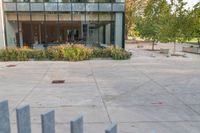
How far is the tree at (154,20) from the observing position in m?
24.7

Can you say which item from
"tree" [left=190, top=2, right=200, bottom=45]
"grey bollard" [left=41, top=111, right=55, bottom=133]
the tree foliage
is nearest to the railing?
the tree foliage

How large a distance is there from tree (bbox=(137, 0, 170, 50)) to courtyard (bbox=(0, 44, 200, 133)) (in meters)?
13.8

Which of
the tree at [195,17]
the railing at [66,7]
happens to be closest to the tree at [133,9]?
the tree at [195,17]

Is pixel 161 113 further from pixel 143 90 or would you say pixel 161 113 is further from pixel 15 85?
pixel 15 85

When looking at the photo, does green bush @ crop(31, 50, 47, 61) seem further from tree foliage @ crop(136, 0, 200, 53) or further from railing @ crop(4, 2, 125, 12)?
tree foliage @ crop(136, 0, 200, 53)

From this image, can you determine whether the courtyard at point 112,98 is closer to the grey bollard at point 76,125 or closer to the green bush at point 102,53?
the grey bollard at point 76,125

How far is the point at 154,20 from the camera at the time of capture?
2781cm

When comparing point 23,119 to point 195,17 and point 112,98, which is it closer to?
point 112,98

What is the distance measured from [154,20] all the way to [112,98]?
22102 mm

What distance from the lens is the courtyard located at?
5.45m

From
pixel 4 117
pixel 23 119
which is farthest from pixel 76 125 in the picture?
pixel 4 117

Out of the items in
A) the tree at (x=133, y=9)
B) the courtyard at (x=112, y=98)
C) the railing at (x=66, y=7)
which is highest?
the tree at (x=133, y=9)

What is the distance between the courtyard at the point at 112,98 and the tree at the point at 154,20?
13.8m

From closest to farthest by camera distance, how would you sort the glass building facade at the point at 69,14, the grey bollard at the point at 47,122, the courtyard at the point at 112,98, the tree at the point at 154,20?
the grey bollard at the point at 47,122
the courtyard at the point at 112,98
the glass building facade at the point at 69,14
the tree at the point at 154,20
